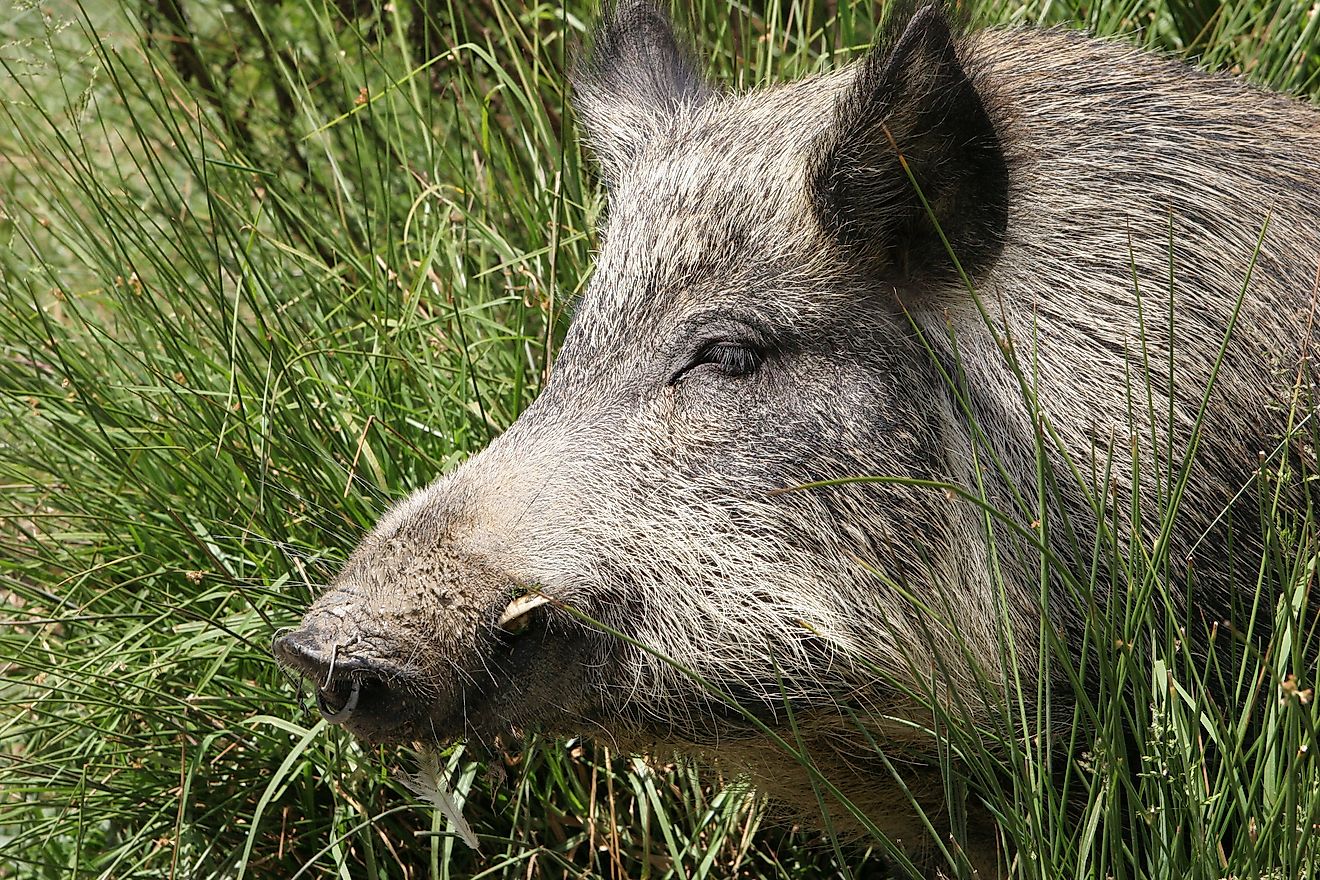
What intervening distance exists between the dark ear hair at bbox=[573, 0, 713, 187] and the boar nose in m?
1.55

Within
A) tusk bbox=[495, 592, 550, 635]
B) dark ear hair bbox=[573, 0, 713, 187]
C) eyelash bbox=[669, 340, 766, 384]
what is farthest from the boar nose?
dark ear hair bbox=[573, 0, 713, 187]

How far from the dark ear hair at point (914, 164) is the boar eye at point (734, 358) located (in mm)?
288

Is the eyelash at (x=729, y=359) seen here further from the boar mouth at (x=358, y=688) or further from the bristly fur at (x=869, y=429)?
the boar mouth at (x=358, y=688)

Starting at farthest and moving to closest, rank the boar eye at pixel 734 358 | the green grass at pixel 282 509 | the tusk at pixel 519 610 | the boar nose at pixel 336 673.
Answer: the green grass at pixel 282 509, the boar eye at pixel 734 358, the tusk at pixel 519 610, the boar nose at pixel 336 673

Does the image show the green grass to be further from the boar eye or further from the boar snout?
the boar eye

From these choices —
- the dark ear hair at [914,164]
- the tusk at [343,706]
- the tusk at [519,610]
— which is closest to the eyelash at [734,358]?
the dark ear hair at [914,164]

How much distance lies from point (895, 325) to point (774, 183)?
15.7 inches

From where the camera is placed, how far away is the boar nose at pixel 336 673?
8.15 ft

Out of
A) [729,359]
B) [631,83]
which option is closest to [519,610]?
[729,359]

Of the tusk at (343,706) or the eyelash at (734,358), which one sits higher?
Answer: the eyelash at (734,358)

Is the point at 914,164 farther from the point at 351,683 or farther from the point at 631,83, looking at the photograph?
the point at 351,683

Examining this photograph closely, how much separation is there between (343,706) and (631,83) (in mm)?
1899

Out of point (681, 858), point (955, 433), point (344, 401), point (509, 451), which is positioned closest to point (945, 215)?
point (955, 433)

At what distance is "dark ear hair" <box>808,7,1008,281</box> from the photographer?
2760mm
